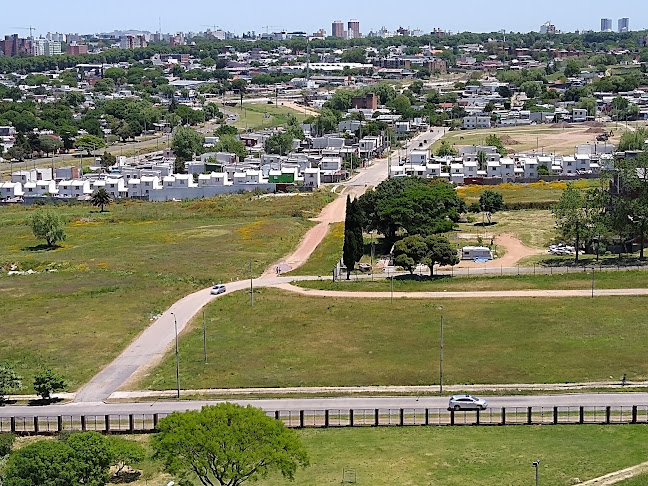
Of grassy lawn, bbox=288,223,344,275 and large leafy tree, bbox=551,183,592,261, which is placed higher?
large leafy tree, bbox=551,183,592,261

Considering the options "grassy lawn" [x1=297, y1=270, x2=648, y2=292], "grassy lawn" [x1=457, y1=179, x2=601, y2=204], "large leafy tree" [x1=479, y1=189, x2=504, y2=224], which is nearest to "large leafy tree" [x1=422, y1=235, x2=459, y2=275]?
"grassy lawn" [x1=297, y1=270, x2=648, y2=292]

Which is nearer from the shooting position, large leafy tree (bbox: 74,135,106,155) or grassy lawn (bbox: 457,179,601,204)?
grassy lawn (bbox: 457,179,601,204)

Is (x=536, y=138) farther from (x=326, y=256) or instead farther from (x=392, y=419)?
(x=392, y=419)

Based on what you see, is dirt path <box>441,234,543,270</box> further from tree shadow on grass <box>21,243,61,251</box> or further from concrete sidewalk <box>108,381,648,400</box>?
tree shadow on grass <box>21,243,61,251</box>

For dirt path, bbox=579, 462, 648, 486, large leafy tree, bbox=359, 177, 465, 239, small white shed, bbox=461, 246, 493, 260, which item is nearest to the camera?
dirt path, bbox=579, 462, 648, 486

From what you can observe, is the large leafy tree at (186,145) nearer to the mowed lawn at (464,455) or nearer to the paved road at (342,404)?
the paved road at (342,404)

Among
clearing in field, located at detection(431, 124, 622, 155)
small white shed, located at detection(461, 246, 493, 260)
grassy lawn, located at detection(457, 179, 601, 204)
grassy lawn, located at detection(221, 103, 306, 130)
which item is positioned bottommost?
small white shed, located at detection(461, 246, 493, 260)

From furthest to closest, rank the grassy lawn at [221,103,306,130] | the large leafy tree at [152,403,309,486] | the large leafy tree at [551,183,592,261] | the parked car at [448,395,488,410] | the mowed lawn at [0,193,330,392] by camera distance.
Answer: the grassy lawn at [221,103,306,130], the large leafy tree at [551,183,592,261], the mowed lawn at [0,193,330,392], the parked car at [448,395,488,410], the large leafy tree at [152,403,309,486]

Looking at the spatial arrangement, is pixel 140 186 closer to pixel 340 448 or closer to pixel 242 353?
pixel 242 353
